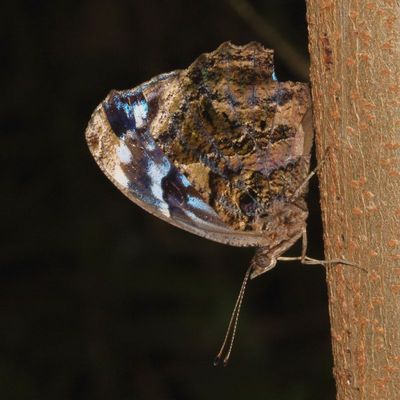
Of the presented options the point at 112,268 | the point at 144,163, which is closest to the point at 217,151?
the point at 144,163

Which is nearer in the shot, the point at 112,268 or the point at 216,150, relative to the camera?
the point at 216,150

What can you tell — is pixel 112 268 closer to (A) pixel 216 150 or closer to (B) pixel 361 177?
(A) pixel 216 150

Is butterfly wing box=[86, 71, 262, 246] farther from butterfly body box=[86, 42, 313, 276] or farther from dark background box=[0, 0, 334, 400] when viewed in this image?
dark background box=[0, 0, 334, 400]

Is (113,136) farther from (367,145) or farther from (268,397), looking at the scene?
(268,397)

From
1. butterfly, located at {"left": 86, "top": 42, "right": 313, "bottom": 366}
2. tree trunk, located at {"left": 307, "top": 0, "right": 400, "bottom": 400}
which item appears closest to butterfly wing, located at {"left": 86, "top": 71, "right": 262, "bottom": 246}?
butterfly, located at {"left": 86, "top": 42, "right": 313, "bottom": 366}

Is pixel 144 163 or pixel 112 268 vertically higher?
pixel 144 163

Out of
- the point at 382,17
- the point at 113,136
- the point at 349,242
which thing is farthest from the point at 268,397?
the point at 382,17

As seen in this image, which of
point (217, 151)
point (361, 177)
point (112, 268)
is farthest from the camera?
point (112, 268)
